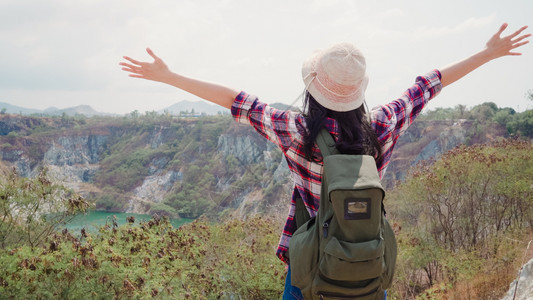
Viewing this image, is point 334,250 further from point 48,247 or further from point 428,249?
point 428,249

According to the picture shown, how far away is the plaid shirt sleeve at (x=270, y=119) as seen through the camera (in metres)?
0.90

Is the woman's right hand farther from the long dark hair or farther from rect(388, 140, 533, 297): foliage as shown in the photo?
rect(388, 140, 533, 297): foliage

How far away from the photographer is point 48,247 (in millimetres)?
1954

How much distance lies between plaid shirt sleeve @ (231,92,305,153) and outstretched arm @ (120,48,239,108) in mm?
33

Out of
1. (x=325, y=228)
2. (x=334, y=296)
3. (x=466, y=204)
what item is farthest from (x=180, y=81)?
(x=466, y=204)

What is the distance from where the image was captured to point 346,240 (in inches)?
30.7

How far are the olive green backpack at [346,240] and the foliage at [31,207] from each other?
5.99ft

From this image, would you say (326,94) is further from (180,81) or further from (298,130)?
(180,81)

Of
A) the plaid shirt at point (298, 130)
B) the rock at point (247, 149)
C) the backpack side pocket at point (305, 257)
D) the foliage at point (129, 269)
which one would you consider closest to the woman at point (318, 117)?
the plaid shirt at point (298, 130)

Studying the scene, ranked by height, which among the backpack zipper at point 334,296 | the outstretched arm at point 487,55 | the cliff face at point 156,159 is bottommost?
the cliff face at point 156,159

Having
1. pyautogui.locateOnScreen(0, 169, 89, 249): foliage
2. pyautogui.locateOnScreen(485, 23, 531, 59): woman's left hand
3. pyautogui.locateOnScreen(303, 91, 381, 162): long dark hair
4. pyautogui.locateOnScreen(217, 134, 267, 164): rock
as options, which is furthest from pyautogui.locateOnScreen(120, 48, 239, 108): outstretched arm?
pyautogui.locateOnScreen(217, 134, 267, 164): rock

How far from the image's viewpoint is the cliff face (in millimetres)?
41844

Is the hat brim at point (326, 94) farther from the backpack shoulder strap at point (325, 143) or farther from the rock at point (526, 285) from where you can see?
the rock at point (526, 285)

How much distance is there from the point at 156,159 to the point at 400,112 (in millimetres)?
52658
